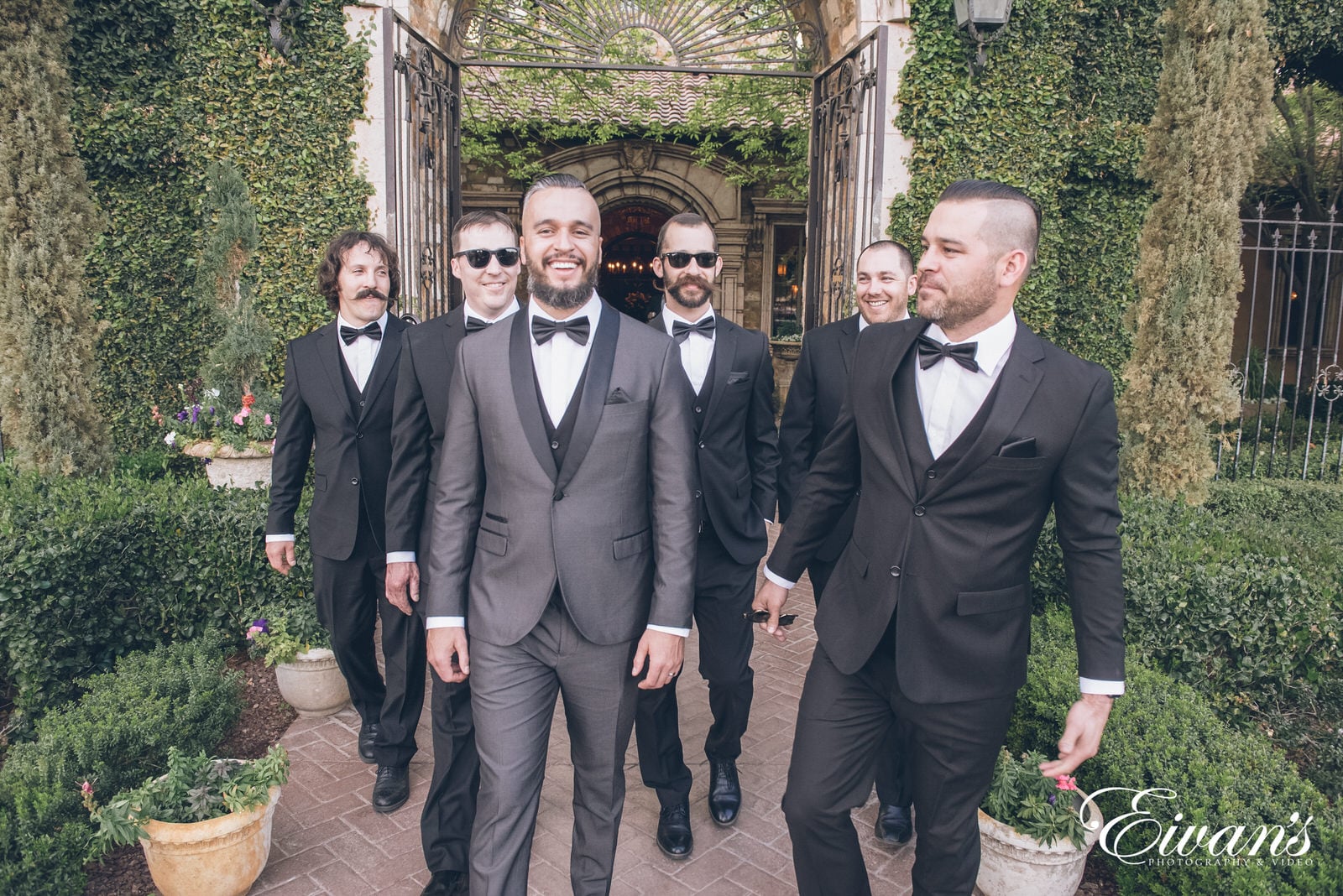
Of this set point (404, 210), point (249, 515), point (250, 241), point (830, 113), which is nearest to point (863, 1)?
point (830, 113)

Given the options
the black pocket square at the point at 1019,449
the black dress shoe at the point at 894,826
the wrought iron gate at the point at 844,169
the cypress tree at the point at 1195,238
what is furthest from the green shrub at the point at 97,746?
the cypress tree at the point at 1195,238

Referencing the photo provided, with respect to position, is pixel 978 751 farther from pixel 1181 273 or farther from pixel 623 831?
pixel 1181 273

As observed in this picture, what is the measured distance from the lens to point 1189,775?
10.2 feet

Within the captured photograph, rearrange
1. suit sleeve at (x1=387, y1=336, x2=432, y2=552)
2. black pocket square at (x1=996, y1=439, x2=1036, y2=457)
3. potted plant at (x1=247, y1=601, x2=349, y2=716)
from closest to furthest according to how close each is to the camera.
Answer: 1. black pocket square at (x1=996, y1=439, x2=1036, y2=457)
2. suit sleeve at (x1=387, y1=336, x2=432, y2=552)
3. potted plant at (x1=247, y1=601, x2=349, y2=716)

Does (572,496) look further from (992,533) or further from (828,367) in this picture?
(828,367)

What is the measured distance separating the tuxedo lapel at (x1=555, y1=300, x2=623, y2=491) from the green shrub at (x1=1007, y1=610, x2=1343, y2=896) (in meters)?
2.36

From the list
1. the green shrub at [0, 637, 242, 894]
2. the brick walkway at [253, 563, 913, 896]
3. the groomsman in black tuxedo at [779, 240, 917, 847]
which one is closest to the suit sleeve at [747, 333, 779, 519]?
the groomsman in black tuxedo at [779, 240, 917, 847]

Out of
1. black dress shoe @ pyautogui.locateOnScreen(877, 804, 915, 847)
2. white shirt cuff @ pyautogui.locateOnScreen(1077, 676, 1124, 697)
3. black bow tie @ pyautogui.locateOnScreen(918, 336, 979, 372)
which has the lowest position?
black dress shoe @ pyautogui.locateOnScreen(877, 804, 915, 847)

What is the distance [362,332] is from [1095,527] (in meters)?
3.08

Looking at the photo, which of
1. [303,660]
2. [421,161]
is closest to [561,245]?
[303,660]

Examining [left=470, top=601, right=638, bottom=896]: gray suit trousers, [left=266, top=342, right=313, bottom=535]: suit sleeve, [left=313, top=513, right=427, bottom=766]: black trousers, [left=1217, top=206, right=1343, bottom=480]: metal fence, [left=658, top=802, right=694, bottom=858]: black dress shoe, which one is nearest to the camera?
[left=470, top=601, right=638, bottom=896]: gray suit trousers

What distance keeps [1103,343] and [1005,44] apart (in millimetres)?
3279

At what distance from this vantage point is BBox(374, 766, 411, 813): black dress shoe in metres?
3.67

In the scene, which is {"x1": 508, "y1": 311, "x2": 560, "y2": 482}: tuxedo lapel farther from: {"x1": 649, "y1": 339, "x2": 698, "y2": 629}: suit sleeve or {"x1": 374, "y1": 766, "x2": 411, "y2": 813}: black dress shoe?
{"x1": 374, "y1": 766, "x2": 411, "y2": 813}: black dress shoe
